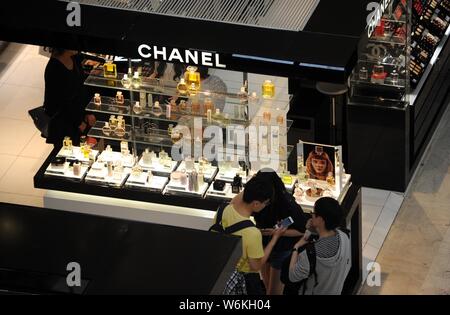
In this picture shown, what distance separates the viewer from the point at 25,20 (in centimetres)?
1115

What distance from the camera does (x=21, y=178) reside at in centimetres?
1291

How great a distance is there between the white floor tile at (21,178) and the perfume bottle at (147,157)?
1.59m

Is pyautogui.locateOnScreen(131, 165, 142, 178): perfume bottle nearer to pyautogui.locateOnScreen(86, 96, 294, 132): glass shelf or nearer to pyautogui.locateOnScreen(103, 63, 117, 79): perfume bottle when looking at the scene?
pyautogui.locateOnScreen(86, 96, 294, 132): glass shelf

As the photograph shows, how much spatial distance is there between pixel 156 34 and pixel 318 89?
6.55ft

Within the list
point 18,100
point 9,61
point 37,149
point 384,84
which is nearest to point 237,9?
point 384,84

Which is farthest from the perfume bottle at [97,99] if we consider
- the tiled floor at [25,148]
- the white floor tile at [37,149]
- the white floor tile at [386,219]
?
the white floor tile at [386,219]

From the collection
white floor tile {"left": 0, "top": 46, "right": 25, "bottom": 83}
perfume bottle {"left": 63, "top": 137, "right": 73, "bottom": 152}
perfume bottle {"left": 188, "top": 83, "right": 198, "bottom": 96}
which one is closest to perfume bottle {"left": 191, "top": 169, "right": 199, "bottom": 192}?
perfume bottle {"left": 188, "top": 83, "right": 198, "bottom": 96}

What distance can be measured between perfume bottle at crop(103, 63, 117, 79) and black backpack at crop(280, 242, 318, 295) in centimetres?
268

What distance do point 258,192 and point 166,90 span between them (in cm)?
227

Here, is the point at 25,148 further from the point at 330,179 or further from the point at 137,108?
the point at 330,179

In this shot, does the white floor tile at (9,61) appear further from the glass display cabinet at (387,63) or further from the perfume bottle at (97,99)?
the glass display cabinet at (387,63)

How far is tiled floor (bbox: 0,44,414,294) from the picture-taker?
12.2 metres

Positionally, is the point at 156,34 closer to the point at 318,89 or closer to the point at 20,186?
the point at 318,89
